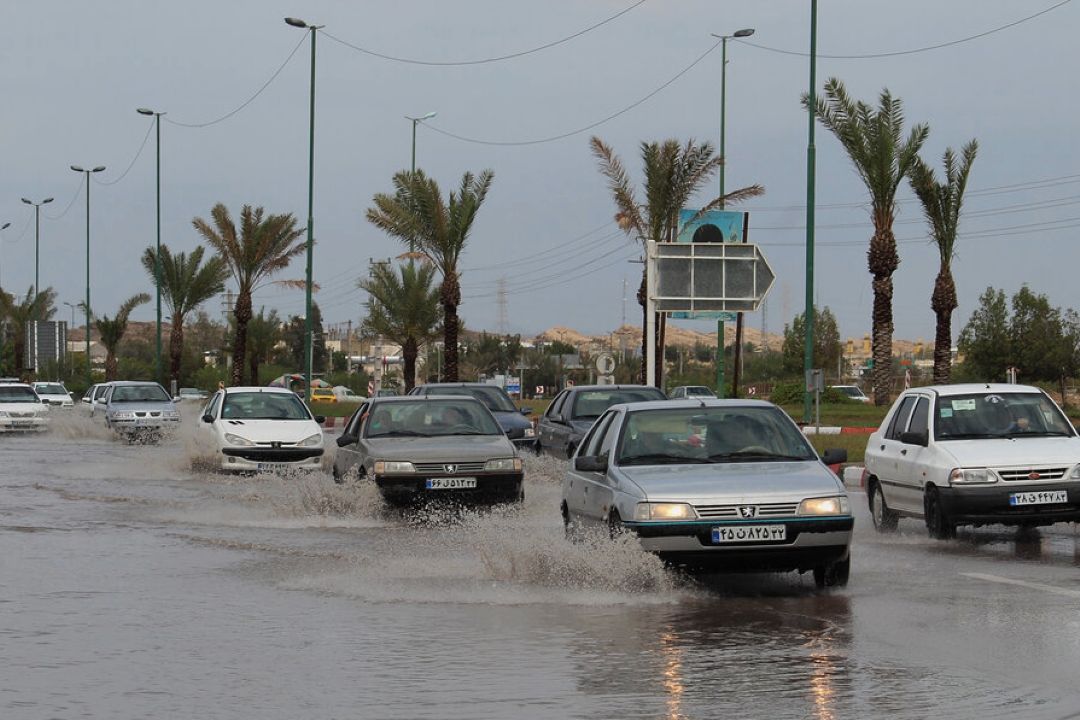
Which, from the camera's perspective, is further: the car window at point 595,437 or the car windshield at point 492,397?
the car windshield at point 492,397

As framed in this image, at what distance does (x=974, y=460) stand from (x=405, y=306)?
5083 cm

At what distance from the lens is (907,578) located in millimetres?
12352

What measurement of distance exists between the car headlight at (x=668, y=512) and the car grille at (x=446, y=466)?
270 inches

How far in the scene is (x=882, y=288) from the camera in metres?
45.6

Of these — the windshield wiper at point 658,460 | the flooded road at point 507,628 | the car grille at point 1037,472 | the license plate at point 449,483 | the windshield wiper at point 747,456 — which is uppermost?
the windshield wiper at point 747,456

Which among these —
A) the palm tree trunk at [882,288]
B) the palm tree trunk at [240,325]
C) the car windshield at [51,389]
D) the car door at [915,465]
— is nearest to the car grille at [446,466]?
the car door at [915,465]

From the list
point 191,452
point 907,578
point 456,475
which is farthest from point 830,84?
point 907,578

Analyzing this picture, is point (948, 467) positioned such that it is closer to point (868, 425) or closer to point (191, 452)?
point (191, 452)

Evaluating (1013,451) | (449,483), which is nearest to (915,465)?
(1013,451)

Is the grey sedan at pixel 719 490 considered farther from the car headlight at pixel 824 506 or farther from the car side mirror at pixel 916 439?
the car side mirror at pixel 916 439

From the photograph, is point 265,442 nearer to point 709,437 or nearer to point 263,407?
point 263,407

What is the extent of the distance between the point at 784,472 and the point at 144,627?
4532mm

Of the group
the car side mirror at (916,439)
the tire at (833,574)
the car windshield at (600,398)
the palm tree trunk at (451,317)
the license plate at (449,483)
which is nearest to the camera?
the tire at (833,574)

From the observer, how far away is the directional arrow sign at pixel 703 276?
38375 mm
